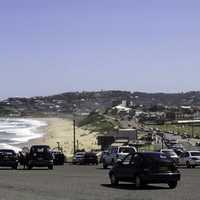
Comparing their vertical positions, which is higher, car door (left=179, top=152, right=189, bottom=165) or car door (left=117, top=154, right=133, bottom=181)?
car door (left=179, top=152, right=189, bottom=165)

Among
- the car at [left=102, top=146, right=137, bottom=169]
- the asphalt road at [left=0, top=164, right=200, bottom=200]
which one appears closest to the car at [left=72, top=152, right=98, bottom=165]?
the car at [left=102, top=146, right=137, bottom=169]

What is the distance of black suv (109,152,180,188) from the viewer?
2747 centimetres

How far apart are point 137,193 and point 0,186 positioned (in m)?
7.32

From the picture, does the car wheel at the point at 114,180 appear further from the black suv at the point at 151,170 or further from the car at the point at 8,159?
the car at the point at 8,159

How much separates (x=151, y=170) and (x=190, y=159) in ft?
98.9

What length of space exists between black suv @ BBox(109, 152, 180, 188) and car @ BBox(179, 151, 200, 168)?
95.0 feet

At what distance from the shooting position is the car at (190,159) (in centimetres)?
5688

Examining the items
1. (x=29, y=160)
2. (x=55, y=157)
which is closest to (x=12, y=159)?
(x=29, y=160)

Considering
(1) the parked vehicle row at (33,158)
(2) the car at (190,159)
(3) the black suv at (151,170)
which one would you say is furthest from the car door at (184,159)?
(3) the black suv at (151,170)

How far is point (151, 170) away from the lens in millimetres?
27453

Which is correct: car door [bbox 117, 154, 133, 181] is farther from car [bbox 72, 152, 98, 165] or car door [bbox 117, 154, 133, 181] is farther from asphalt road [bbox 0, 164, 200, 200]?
car [bbox 72, 152, 98, 165]

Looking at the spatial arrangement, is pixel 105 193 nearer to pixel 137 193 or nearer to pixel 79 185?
pixel 137 193

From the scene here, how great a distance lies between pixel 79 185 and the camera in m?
30.0

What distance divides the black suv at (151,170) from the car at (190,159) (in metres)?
29.0
